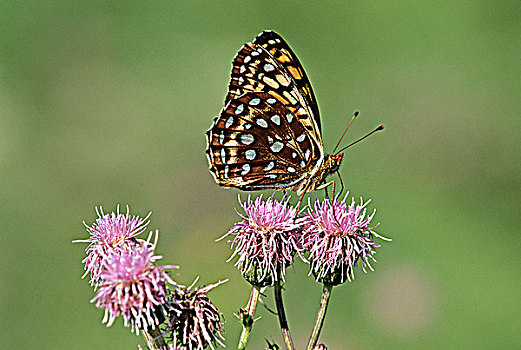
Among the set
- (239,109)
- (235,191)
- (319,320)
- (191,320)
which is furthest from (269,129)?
(235,191)

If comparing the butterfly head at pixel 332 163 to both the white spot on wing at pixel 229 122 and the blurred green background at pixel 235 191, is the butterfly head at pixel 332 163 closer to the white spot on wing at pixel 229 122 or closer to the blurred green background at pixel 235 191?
the white spot on wing at pixel 229 122

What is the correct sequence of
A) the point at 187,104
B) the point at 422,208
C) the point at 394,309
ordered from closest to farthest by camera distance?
the point at 394,309 < the point at 422,208 < the point at 187,104

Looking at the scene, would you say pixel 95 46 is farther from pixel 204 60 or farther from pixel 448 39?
pixel 448 39

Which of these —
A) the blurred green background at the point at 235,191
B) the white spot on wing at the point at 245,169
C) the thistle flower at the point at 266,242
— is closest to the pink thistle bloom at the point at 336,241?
the thistle flower at the point at 266,242

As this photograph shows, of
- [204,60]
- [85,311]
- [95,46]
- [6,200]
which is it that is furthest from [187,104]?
[85,311]

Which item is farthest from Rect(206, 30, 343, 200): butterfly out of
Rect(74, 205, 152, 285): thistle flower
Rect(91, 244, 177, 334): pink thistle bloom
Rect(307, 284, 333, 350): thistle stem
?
Rect(91, 244, 177, 334): pink thistle bloom
